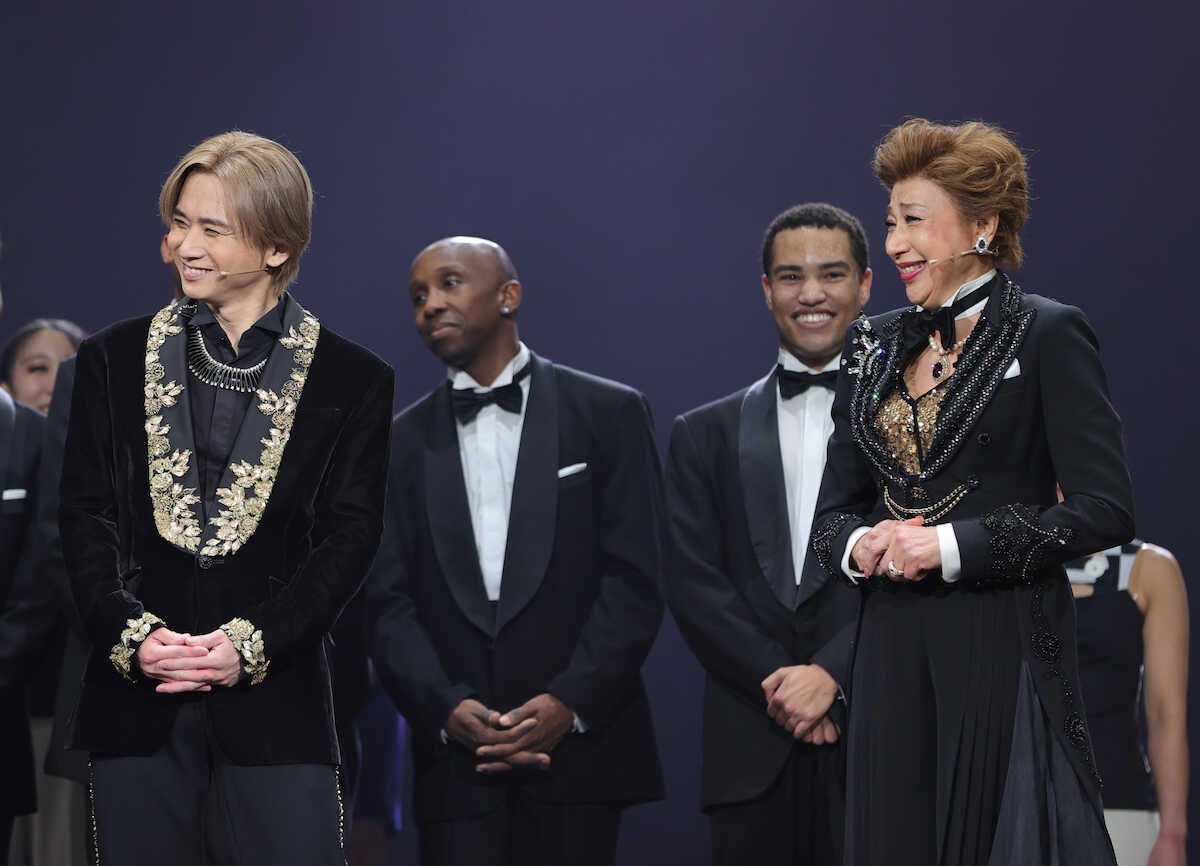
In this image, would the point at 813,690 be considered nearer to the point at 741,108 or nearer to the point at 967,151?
the point at 967,151

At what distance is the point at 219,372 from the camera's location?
300 cm

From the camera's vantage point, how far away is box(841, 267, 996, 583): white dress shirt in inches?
108

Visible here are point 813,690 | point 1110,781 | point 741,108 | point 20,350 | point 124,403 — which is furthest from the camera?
point 741,108

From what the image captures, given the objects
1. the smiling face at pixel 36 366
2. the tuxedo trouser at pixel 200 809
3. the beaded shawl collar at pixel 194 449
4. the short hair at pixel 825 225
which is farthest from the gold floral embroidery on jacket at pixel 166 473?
the smiling face at pixel 36 366

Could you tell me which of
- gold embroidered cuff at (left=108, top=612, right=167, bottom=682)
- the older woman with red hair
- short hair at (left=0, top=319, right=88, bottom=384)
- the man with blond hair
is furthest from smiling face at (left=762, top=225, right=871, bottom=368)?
short hair at (left=0, top=319, right=88, bottom=384)

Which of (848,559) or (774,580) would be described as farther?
(774,580)

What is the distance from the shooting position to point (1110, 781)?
4.08 m

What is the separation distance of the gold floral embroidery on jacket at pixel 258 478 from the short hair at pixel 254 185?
0.73 ft

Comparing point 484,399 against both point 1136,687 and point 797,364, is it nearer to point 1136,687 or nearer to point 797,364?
point 797,364

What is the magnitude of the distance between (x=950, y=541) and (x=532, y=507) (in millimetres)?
1724

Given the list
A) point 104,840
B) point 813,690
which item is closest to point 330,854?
point 104,840

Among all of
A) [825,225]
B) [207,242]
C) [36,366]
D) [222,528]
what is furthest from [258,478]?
[36,366]

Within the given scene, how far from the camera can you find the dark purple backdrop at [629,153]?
5.53 meters

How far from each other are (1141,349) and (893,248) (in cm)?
282
